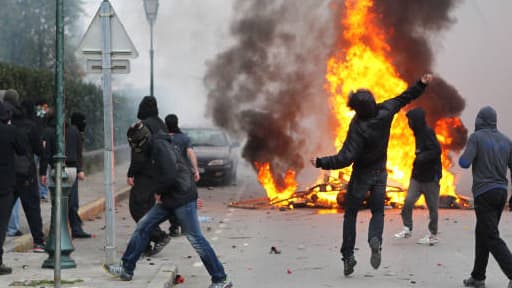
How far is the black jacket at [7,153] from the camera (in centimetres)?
898

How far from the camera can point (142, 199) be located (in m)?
11.0

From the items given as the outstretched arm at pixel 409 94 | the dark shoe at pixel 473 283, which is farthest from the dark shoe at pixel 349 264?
the outstretched arm at pixel 409 94

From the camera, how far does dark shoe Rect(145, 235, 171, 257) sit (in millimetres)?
10820

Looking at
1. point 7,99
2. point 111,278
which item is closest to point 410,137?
point 7,99

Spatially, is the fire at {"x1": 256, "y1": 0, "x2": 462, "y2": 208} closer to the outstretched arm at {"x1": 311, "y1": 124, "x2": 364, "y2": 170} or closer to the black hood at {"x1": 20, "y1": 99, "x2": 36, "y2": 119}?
the black hood at {"x1": 20, "y1": 99, "x2": 36, "y2": 119}

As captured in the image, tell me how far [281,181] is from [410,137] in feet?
9.47

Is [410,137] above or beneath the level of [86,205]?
above

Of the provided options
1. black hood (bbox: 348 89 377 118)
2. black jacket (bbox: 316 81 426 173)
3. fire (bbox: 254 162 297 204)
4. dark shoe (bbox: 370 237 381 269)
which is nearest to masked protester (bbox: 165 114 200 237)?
black jacket (bbox: 316 81 426 173)

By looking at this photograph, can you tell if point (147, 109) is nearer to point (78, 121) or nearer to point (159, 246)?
point (159, 246)

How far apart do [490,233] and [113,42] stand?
170 inches

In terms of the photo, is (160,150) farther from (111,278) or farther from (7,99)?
(7,99)

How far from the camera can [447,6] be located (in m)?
20.3

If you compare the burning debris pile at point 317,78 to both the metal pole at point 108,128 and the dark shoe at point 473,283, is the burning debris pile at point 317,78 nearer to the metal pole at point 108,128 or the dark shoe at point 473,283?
the metal pole at point 108,128

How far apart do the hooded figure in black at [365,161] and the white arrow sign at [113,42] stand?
2329 millimetres
